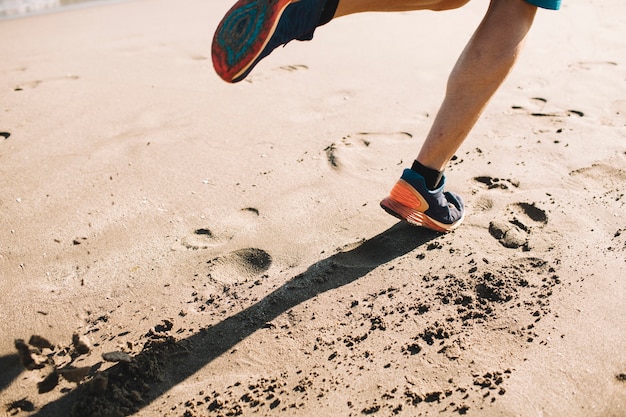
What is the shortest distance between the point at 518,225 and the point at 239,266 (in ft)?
3.25

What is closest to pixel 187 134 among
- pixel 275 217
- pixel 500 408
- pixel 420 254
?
pixel 275 217

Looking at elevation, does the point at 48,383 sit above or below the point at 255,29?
below

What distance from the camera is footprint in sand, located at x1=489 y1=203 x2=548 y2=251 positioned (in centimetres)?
196

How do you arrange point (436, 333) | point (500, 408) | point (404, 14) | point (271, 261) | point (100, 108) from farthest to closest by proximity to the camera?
point (404, 14), point (100, 108), point (271, 261), point (436, 333), point (500, 408)

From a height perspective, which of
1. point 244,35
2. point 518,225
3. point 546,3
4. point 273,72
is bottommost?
point 518,225

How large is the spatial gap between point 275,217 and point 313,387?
0.82 metres

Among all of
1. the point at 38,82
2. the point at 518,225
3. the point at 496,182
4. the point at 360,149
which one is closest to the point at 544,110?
the point at 496,182

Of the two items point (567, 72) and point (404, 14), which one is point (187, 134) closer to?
point (567, 72)

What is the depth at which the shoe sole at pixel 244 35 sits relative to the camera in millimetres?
1659

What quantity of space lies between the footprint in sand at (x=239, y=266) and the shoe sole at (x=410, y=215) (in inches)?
17.3

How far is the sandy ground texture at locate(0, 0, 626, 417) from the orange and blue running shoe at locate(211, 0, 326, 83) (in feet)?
2.11

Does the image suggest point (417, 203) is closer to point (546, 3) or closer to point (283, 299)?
point (283, 299)

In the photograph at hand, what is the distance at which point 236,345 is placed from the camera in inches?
63.6

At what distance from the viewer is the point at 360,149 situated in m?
2.62
